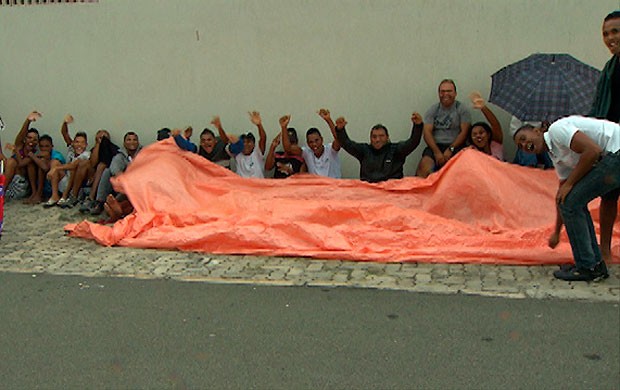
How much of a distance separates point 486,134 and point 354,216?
2.01 metres

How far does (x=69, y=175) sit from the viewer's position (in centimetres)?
882

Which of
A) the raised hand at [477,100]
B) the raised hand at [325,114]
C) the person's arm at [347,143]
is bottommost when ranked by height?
the person's arm at [347,143]

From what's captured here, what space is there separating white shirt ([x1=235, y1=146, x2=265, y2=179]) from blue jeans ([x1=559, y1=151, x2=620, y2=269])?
4197 mm

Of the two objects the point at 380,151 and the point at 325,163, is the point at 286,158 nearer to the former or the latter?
the point at 325,163

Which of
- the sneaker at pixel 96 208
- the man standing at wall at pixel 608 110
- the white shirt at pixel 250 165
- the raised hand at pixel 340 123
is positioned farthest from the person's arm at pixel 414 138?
the sneaker at pixel 96 208

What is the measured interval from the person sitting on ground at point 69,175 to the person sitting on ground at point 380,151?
333 cm

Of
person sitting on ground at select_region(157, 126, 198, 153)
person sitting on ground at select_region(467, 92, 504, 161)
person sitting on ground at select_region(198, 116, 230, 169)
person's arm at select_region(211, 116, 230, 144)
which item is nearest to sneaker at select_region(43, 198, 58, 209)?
person sitting on ground at select_region(157, 126, 198, 153)

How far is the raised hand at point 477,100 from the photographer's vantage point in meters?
7.55

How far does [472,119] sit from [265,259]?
350 cm

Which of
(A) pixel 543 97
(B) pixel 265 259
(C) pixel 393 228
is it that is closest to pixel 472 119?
(A) pixel 543 97

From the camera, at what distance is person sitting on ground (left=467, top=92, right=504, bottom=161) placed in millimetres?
7555

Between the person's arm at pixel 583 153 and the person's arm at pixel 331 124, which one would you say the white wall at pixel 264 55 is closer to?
the person's arm at pixel 331 124

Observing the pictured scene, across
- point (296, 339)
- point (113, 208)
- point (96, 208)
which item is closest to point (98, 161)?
point (96, 208)

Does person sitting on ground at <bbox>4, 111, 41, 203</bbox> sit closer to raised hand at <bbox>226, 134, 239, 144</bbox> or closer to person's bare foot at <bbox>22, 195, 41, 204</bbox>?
person's bare foot at <bbox>22, 195, 41, 204</bbox>
